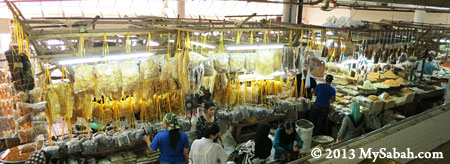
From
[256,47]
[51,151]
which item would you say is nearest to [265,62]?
[256,47]

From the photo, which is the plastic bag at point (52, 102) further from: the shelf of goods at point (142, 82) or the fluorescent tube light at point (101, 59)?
the fluorescent tube light at point (101, 59)

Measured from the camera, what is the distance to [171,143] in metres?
4.03

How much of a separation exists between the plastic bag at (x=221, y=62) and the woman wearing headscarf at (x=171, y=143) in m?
1.00

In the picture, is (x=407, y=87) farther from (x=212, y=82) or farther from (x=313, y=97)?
(x=212, y=82)

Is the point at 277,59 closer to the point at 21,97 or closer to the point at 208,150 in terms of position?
the point at 208,150

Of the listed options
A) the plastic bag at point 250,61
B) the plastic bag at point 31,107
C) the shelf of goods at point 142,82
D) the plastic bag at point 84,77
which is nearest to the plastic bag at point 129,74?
the shelf of goods at point 142,82

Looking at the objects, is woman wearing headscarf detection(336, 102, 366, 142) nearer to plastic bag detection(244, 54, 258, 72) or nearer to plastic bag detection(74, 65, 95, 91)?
plastic bag detection(244, 54, 258, 72)

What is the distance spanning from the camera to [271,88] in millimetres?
6109

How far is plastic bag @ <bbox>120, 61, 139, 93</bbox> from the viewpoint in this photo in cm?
395

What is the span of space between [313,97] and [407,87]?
10.8 feet

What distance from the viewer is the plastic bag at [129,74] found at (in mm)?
3951

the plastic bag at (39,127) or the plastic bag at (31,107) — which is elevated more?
the plastic bag at (31,107)

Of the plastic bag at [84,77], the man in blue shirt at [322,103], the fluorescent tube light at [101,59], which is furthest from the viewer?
the man in blue shirt at [322,103]

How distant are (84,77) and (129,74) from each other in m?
0.54
